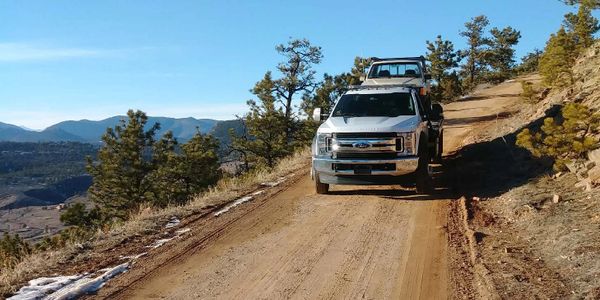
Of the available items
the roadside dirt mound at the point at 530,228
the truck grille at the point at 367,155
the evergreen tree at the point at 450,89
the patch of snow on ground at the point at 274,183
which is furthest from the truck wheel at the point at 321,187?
the evergreen tree at the point at 450,89

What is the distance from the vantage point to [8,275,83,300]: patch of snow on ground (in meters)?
5.29

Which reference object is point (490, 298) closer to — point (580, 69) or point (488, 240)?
point (488, 240)

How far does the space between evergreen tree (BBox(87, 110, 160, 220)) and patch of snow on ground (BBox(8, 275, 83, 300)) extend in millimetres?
33656

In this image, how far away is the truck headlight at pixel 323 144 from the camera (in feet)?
31.4

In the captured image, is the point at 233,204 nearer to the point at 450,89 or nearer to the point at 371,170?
the point at 371,170

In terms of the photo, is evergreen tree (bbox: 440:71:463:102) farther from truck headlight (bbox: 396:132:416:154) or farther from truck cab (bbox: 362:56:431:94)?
truck headlight (bbox: 396:132:416:154)

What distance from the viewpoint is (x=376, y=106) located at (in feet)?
34.6

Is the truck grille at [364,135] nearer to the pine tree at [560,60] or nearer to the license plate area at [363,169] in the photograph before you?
the license plate area at [363,169]

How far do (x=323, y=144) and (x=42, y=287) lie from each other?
563cm

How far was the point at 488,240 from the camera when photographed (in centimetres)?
664

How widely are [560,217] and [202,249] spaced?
505 cm

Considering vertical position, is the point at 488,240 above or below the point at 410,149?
below

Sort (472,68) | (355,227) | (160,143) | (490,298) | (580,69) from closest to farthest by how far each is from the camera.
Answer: (490,298) < (355,227) < (580,69) < (160,143) < (472,68)

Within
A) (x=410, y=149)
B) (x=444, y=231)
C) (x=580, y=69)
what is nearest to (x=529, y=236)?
(x=444, y=231)
